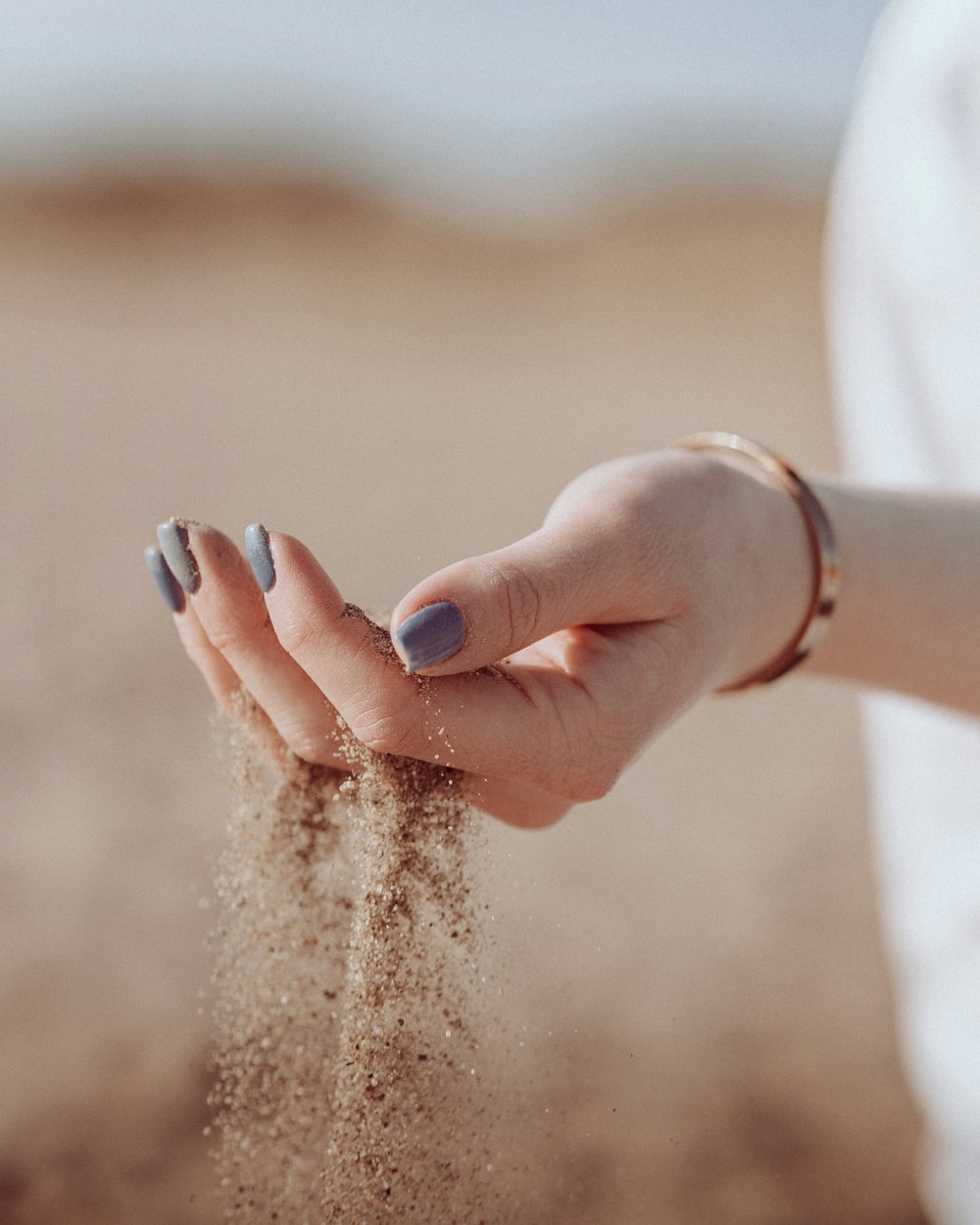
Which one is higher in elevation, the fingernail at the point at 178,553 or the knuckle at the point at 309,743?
the fingernail at the point at 178,553

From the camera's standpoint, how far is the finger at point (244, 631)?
2.73ft

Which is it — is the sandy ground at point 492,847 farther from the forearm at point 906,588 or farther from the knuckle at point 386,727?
the forearm at point 906,588

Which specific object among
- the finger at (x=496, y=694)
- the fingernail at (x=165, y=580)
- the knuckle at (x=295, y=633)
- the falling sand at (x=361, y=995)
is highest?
the fingernail at (x=165, y=580)

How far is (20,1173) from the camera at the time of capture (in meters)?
1.61

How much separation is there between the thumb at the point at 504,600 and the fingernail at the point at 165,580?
21 centimetres

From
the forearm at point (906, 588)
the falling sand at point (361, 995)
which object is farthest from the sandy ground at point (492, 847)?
the forearm at point (906, 588)

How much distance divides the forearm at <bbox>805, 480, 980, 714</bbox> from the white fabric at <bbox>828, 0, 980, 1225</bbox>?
14.6 inches

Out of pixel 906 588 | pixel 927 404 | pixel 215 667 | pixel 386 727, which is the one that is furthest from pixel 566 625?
pixel 927 404

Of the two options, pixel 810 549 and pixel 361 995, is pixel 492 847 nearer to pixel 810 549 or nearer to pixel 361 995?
pixel 361 995

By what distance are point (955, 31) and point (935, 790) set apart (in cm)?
107

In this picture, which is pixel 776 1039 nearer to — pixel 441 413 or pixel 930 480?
pixel 930 480

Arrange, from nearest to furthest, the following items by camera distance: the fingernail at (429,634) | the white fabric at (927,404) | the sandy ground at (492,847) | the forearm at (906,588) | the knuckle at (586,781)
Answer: the fingernail at (429,634) → the knuckle at (586,781) → the forearm at (906,588) → the white fabric at (927,404) → the sandy ground at (492,847)

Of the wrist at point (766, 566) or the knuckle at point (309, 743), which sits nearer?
the knuckle at point (309, 743)

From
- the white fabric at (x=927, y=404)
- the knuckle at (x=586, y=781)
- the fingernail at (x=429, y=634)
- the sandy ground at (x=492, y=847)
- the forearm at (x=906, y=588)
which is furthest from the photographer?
the sandy ground at (x=492, y=847)
